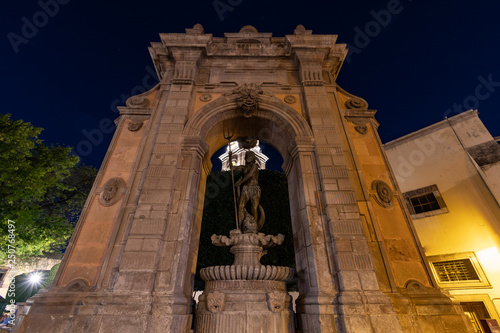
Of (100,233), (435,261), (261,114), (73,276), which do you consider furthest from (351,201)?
(435,261)

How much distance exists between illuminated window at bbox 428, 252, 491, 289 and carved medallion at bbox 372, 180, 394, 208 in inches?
316

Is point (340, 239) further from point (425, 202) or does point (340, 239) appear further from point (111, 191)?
point (425, 202)

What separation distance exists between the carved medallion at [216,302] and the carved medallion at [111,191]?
11.0 ft

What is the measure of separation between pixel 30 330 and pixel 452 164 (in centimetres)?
1661

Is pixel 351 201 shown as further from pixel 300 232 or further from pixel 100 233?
pixel 100 233

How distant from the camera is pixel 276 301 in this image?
4301 millimetres

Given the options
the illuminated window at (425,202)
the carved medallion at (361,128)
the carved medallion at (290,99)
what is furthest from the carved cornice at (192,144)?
the illuminated window at (425,202)

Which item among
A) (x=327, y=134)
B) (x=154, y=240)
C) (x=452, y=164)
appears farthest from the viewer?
(x=452, y=164)

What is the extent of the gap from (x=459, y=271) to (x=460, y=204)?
122 inches

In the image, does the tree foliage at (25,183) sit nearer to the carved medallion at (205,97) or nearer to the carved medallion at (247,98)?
the carved medallion at (205,97)

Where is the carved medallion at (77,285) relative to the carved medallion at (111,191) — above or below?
below

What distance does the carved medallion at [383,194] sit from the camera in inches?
220

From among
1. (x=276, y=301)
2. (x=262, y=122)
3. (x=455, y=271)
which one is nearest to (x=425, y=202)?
(x=455, y=271)

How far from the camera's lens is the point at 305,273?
4.89 m
